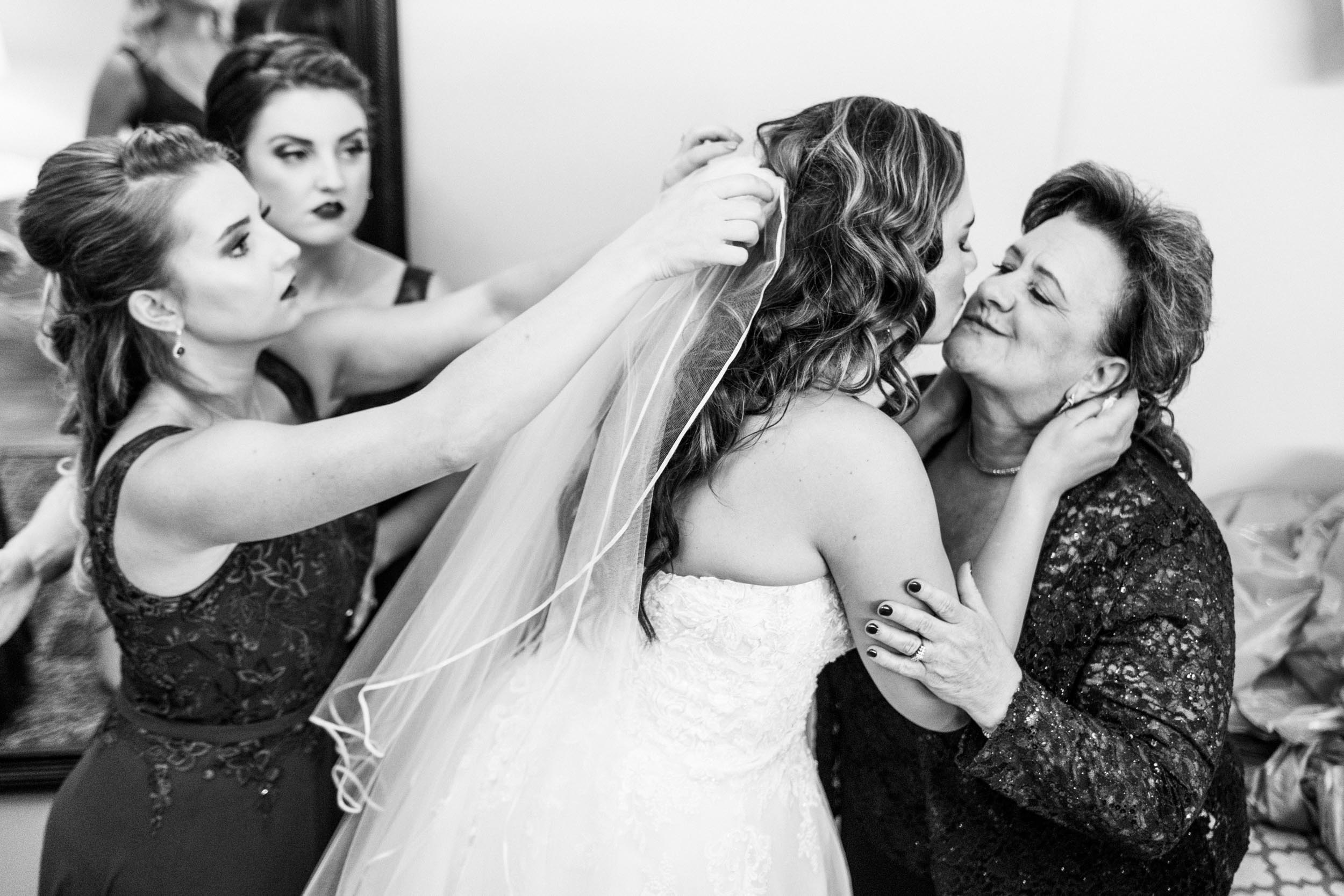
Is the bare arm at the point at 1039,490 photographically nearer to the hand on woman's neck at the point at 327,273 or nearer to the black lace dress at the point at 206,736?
the black lace dress at the point at 206,736

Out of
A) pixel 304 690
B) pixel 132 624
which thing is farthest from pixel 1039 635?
pixel 132 624

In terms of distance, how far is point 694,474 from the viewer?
4.60 feet

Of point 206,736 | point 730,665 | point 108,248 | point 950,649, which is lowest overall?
point 206,736

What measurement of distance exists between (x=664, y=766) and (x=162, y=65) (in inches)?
66.5

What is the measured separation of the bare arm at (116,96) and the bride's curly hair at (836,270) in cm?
141

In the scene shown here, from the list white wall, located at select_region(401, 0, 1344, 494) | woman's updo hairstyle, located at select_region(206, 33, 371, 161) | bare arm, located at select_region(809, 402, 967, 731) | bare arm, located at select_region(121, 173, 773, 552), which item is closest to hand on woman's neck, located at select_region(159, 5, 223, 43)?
woman's updo hairstyle, located at select_region(206, 33, 371, 161)

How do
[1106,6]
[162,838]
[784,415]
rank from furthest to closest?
[1106,6]
[162,838]
[784,415]

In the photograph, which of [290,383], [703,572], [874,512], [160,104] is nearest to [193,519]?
[290,383]

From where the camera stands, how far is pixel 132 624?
1.54 meters

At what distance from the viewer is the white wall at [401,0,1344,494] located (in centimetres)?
222

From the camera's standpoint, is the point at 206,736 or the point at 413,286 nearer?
the point at 206,736

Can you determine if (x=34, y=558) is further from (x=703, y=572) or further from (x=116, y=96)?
(x=703, y=572)

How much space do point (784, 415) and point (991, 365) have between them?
47 centimetres

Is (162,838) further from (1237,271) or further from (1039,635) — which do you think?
(1237,271)
